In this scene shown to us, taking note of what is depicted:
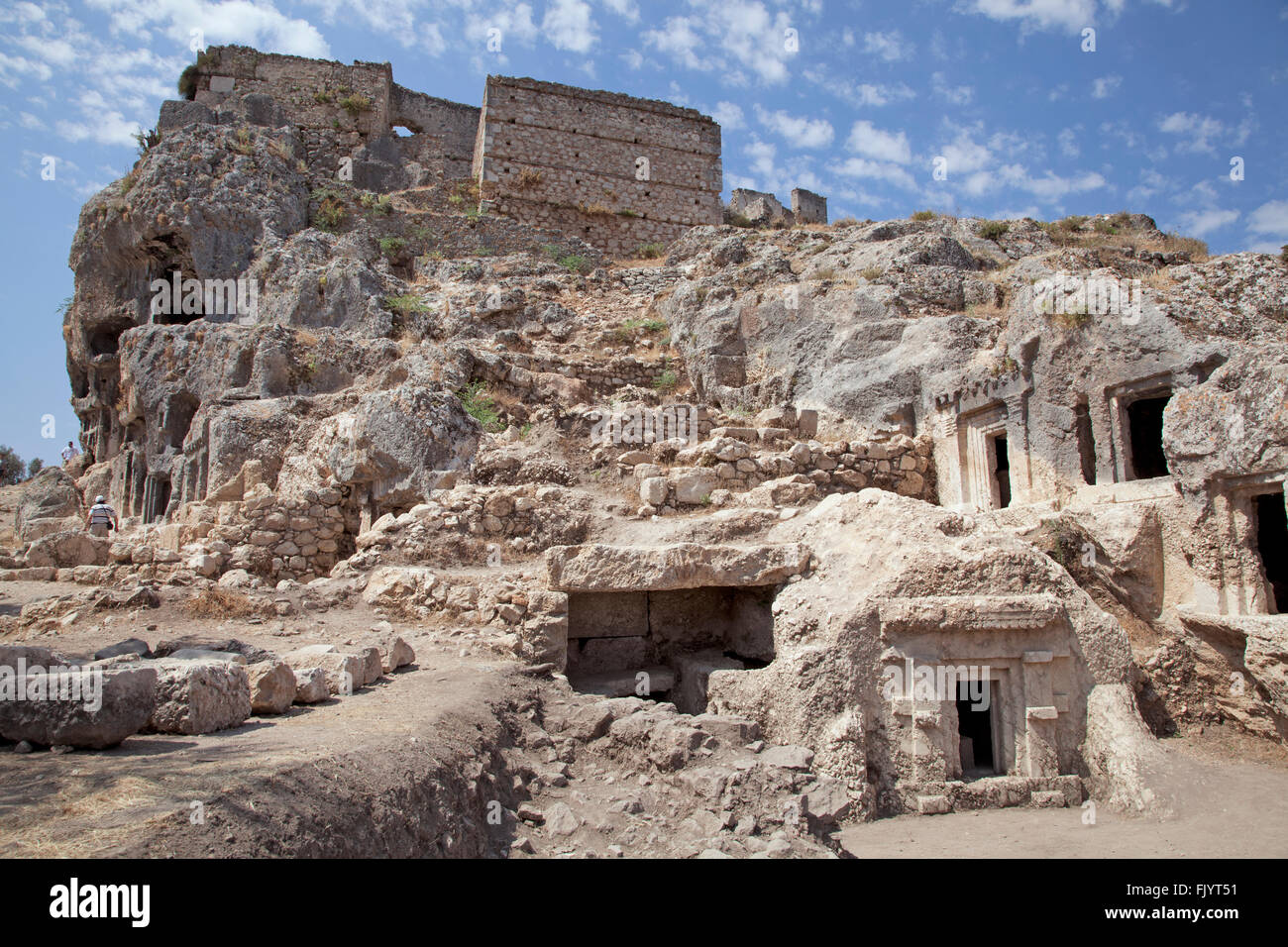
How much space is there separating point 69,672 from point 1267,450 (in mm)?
8154

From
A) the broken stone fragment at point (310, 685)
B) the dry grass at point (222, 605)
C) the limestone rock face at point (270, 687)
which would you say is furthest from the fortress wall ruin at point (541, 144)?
the limestone rock face at point (270, 687)

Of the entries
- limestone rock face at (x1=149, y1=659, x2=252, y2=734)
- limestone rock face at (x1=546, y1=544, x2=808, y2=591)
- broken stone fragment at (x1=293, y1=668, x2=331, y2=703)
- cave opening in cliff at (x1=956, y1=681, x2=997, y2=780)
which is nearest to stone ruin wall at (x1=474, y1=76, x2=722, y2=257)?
limestone rock face at (x1=546, y1=544, x2=808, y2=591)

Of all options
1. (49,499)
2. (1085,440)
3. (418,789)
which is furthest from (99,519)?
(1085,440)

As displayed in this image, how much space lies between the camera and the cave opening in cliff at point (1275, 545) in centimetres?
→ 758

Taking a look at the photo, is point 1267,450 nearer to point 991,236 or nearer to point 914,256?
point 914,256

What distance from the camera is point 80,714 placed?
3154 millimetres

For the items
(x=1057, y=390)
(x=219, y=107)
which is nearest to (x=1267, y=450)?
(x=1057, y=390)

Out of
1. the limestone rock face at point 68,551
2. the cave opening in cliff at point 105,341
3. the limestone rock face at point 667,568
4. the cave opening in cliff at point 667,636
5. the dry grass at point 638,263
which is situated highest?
the dry grass at point 638,263

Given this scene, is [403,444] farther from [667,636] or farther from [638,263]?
[638,263]

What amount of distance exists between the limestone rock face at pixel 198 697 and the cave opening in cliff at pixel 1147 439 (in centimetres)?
946

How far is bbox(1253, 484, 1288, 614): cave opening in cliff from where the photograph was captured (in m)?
7.58

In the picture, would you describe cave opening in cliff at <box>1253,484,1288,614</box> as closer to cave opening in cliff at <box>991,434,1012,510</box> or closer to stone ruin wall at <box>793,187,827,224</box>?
cave opening in cliff at <box>991,434,1012,510</box>

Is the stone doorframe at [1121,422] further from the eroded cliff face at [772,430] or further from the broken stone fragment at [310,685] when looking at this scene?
the broken stone fragment at [310,685]

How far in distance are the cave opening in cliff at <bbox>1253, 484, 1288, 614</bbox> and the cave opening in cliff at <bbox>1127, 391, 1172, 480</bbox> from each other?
1.33 metres
